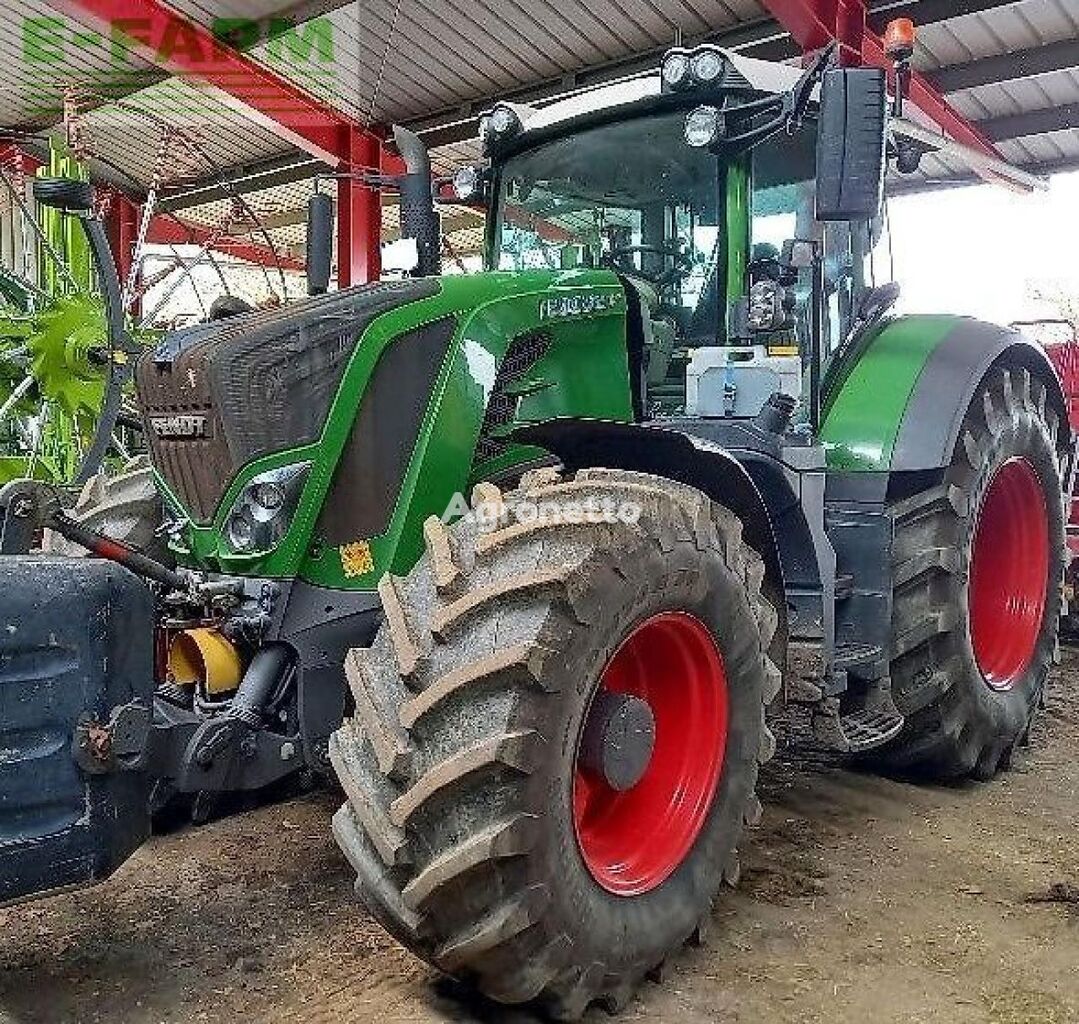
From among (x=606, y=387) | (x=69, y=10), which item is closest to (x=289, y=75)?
(x=69, y=10)

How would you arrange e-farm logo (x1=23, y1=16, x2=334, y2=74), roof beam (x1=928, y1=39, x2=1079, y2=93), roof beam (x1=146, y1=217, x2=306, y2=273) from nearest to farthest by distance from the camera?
roof beam (x1=928, y1=39, x2=1079, y2=93) < e-farm logo (x1=23, y1=16, x2=334, y2=74) < roof beam (x1=146, y1=217, x2=306, y2=273)

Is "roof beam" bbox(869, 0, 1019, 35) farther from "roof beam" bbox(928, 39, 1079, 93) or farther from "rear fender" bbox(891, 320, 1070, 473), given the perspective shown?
"rear fender" bbox(891, 320, 1070, 473)

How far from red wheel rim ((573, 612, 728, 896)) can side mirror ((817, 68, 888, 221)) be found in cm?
116

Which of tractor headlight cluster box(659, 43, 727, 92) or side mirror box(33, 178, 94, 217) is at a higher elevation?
tractor headlight cluster box(659, 43, 727, 92)

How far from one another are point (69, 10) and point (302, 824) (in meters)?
8.64

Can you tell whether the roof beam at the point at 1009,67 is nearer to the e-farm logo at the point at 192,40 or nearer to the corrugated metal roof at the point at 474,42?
the corrugated metal roof at the point at 474,42

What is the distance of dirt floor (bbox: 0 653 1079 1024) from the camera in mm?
2533

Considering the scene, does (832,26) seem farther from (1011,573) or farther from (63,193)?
(63,193)

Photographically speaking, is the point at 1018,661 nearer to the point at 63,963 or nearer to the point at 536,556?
the point at 536,556

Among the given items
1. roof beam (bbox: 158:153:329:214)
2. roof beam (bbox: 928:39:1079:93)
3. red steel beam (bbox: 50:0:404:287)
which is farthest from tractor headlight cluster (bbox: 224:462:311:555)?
roof beam (bbox: 158:153:329:214)

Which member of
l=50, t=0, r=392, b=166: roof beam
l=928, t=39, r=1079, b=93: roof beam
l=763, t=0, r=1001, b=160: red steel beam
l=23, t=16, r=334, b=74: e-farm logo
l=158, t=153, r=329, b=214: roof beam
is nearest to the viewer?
l=763, t=0, r=1001, b=160: red steel beam

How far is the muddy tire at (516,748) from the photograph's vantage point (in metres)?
2.23

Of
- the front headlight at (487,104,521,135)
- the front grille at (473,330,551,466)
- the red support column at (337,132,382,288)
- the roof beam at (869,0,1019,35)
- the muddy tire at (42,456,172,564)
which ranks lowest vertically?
the muddy tire at (42,456,172,564)

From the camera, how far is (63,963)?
2.70 meters
